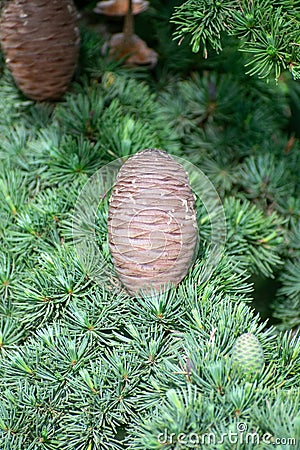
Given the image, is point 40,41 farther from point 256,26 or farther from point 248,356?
point 248,356

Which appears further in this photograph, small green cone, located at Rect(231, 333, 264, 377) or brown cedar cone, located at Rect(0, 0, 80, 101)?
brown cedar cone, located at Rect(0, 0, 80, 101)

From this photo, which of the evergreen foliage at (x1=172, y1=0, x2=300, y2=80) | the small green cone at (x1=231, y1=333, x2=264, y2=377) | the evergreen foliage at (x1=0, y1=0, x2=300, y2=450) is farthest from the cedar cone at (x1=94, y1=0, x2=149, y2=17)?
the small green cone at (x1=231, y1=333, x2=264, y2=377)

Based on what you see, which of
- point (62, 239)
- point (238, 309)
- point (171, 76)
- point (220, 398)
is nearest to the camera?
point (220, 398)

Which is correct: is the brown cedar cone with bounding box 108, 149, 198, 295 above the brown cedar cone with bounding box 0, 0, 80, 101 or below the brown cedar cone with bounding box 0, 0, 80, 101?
below

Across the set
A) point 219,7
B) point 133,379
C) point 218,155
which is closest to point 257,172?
point 218,155

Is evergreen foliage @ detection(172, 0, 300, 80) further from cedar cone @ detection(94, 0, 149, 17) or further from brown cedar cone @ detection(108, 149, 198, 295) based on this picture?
cedar cone @ detection(94, 0, 149, 17)

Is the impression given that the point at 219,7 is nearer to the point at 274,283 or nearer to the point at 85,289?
the point at 85,289

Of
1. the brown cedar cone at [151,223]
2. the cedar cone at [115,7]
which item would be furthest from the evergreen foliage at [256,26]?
the cedar cone at [115,7]
